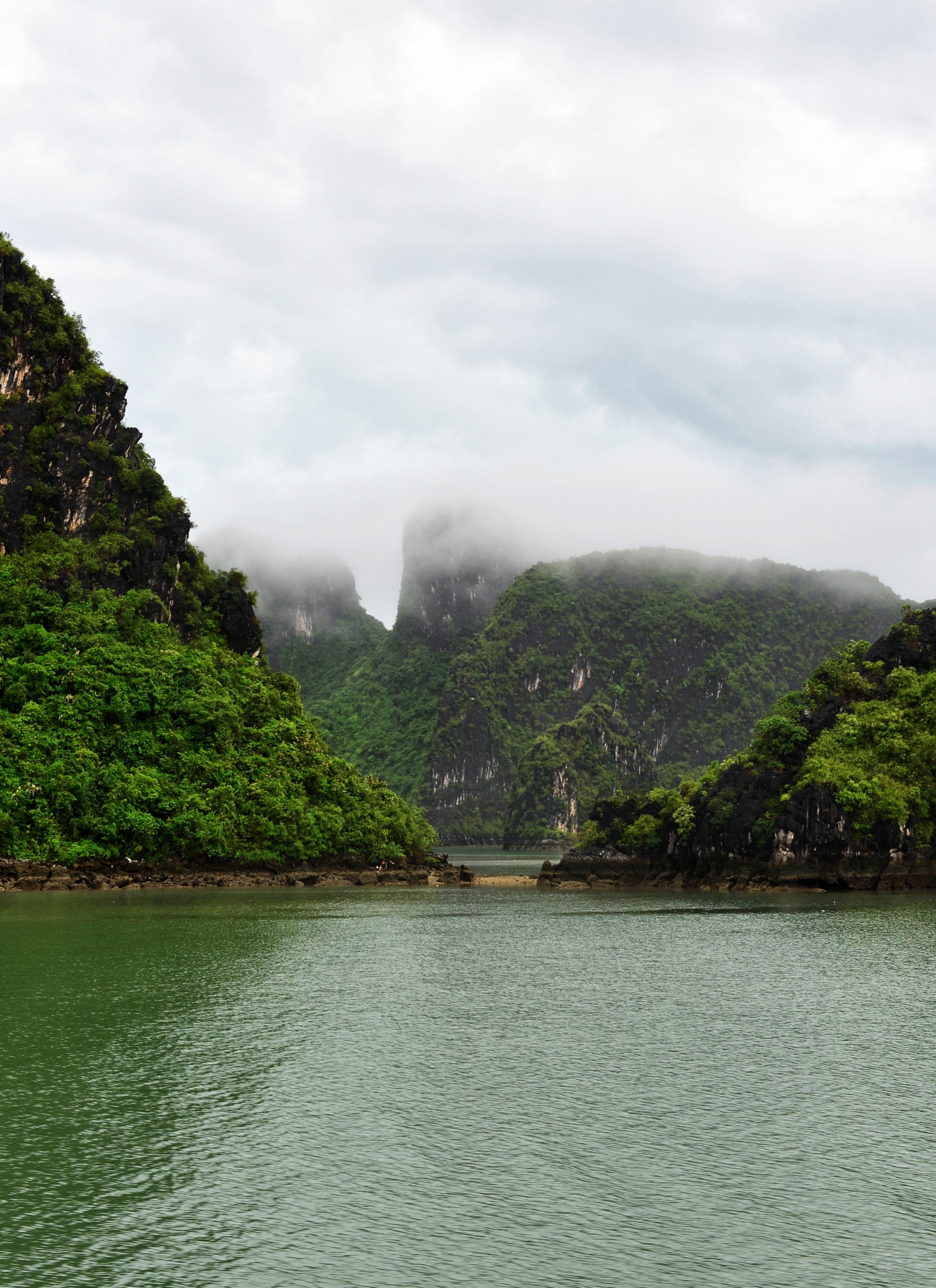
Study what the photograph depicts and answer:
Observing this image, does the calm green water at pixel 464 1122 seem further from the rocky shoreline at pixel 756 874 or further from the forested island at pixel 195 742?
the rocky shoreline at pixel 756 874

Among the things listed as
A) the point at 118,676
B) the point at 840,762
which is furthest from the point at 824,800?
the point at 118,676

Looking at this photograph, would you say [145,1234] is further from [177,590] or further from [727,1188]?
[177,590]

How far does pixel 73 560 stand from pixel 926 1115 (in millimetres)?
82297

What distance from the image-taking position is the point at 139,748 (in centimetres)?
7981

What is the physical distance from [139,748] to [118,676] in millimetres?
6388

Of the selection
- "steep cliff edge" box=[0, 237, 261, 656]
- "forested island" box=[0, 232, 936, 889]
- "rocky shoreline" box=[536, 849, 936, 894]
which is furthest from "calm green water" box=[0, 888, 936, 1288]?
"steep cliff edge" box=[0, 237, 261, 656]

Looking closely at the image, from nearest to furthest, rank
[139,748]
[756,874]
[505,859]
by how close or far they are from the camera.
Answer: [139,748] → [756,874] → [505,859]

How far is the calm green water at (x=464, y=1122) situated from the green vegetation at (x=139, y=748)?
39761 mm

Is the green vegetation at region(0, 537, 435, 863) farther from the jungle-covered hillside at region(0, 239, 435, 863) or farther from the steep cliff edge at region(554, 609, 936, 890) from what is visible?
the steep cliff edge at region(554, 609, 936, 890)

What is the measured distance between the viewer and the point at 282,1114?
16812mm

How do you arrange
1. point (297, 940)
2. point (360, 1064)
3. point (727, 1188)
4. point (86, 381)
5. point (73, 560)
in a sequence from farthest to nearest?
point (86, 381), point (73, 560), point (297, 940), point (360, 1064), point (727, 1188)

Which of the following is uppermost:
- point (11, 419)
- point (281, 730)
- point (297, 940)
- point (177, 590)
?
point (11, 419)

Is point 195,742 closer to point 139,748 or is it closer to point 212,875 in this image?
point 139,748

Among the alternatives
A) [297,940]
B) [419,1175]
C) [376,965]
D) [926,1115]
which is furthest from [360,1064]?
[297,940]
